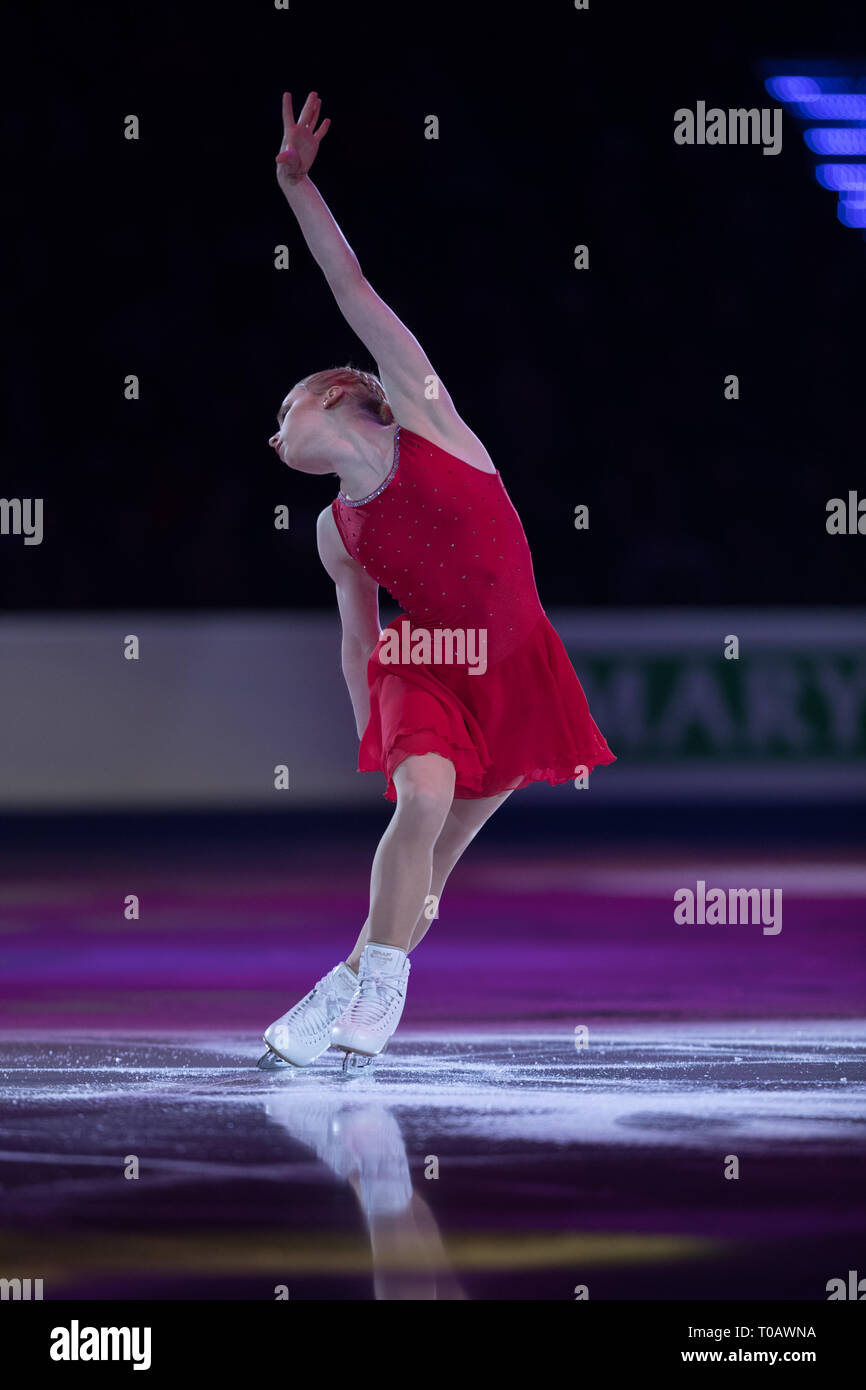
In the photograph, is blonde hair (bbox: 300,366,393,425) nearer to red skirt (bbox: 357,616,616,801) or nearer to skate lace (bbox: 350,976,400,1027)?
red skirt (bbox: 357,616,616,801)

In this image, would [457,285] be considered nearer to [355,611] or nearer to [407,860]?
[355,611]

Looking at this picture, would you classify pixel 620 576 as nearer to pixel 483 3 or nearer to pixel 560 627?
pixel 560 627

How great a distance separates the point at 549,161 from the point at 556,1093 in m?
6.62

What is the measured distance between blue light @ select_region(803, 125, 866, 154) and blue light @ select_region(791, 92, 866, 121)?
60 millimetres

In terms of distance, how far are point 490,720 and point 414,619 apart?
0.22m

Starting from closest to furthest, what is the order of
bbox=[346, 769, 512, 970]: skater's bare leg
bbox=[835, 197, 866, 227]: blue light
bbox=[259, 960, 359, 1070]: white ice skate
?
1. bbox=[259, 960, 359, 1070]: white ice skate
2. bbox=[346, 769, 512, 970]: skater's bare leg
3. bbox=[835, 197, 866, 227]: blue light

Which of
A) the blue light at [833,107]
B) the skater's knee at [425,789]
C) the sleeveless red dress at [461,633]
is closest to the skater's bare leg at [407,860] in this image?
the skater's knee at [425,789]

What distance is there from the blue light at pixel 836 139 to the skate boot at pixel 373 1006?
6.21 metres

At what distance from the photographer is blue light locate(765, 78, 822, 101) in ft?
25.4

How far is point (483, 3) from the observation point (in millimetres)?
8141

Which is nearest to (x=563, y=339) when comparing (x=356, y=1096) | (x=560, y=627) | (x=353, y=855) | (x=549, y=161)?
(x=549, y=161)

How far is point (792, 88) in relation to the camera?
25.7 ft

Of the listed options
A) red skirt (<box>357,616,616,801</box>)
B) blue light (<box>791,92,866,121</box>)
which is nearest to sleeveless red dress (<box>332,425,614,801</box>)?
red skirt (<box>357,616,616,801</box>)

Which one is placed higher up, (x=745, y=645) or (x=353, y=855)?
(x=745, y=645)
